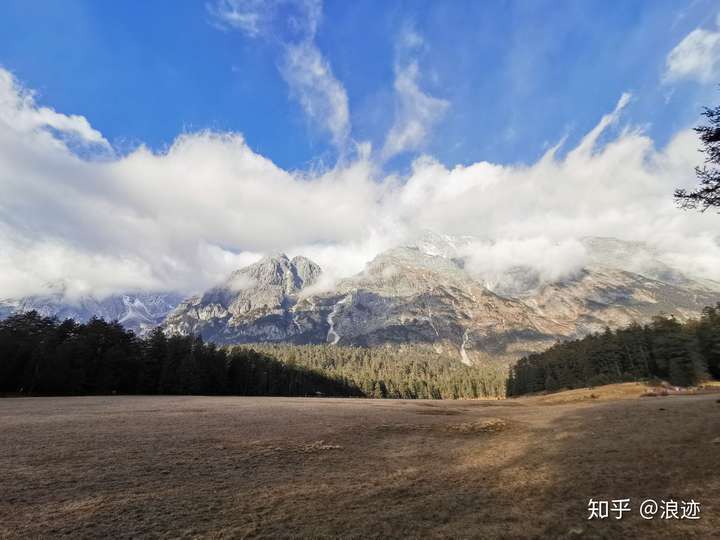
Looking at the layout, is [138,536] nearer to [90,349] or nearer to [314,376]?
[90,349]

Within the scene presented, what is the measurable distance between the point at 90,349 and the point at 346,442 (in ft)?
267

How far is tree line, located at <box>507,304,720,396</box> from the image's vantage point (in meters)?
81.5

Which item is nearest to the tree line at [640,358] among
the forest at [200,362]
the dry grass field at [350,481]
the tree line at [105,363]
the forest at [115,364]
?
the forest at [200,362]

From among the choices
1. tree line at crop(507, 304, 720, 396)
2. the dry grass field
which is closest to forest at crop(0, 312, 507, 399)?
the dry grass field

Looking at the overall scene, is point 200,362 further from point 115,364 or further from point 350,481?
point 350,481

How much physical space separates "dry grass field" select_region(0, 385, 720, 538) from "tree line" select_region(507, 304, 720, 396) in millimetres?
78370

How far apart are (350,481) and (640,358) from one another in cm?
11527

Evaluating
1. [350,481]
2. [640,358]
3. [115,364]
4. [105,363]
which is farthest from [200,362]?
[640,358]

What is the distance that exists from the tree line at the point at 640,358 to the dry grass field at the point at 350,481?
78.4 m

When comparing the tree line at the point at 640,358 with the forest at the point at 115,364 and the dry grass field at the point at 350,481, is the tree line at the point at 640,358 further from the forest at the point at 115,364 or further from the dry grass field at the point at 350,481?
the forest at the point at 115,364

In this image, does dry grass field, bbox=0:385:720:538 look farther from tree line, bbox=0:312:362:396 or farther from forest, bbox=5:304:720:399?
forest, bbox=5:304:720:399

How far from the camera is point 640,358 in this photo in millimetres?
98000

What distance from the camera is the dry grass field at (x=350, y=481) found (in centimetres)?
908

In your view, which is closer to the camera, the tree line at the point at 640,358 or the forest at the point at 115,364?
the forest at the point at 115,364
